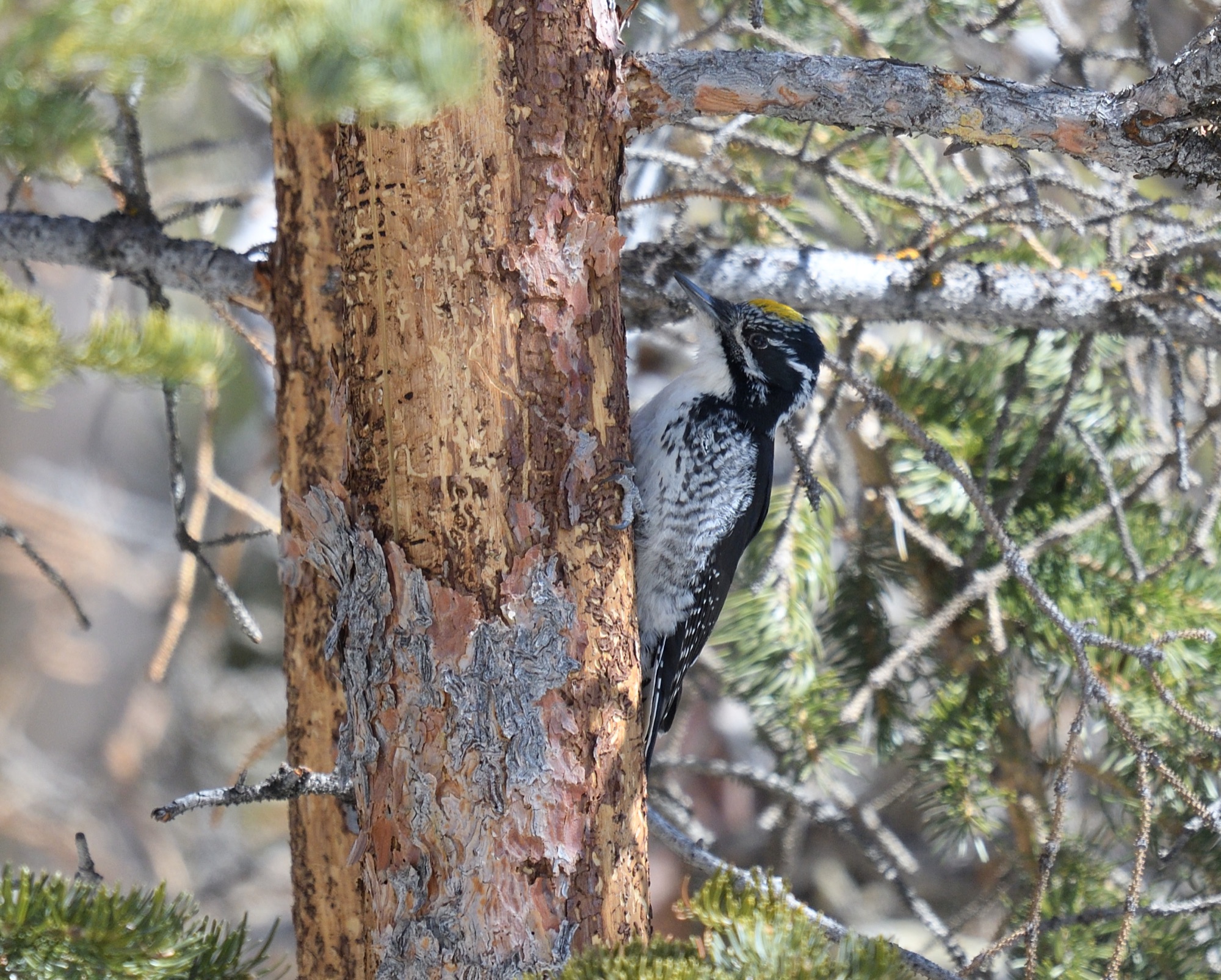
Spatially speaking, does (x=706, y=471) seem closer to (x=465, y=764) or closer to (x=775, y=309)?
(x=775, y=309)

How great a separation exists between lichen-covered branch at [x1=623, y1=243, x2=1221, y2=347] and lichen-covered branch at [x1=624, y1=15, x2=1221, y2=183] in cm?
63

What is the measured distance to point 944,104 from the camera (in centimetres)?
178

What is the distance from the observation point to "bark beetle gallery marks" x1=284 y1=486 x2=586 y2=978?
5.38 ft

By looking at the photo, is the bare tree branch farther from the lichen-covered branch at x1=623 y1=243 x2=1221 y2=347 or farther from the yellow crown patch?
the yellow crown patch

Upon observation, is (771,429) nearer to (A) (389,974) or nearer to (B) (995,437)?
(B) (995,437)

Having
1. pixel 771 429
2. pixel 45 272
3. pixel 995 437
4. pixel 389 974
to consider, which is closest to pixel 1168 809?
pixel 995 437

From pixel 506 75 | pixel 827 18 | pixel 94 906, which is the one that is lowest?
pixel 94 906

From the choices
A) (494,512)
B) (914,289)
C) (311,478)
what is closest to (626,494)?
(494,512)

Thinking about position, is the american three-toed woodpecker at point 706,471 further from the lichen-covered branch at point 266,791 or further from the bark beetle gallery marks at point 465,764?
the lichen-covered branch at point 266,791

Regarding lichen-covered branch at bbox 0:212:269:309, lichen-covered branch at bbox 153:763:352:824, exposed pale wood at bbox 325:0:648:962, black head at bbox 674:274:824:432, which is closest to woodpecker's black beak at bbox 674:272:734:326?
black head at bbox 674:274:824:432

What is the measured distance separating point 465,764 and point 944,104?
137 cm

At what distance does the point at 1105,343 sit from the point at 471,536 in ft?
7.63

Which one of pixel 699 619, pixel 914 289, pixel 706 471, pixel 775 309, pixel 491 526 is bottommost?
pixel 491 526

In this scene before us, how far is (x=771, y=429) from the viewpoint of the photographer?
2881 mm
